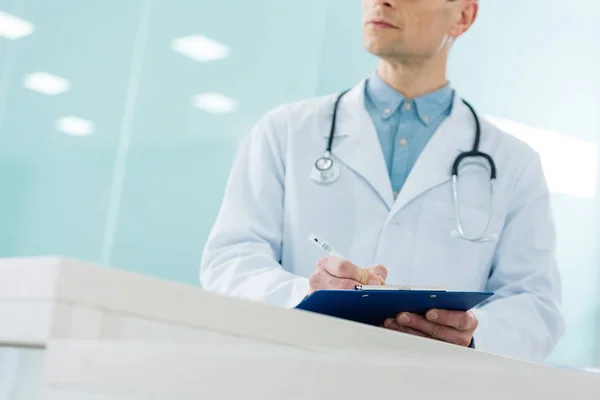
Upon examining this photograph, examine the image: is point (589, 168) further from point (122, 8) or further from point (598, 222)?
point (122, 8)

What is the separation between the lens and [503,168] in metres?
1.79

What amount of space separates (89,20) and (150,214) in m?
0.63

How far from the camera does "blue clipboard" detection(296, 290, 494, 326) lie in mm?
858

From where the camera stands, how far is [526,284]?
1.62m

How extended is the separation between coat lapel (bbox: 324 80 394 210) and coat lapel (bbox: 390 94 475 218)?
0.15ft

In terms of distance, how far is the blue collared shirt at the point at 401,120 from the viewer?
1.79m

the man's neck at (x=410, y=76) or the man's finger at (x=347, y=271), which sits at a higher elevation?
the man's neck at (x=410, y=76)

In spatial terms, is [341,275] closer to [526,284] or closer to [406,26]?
[526,284]

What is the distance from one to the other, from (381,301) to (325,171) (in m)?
0.84

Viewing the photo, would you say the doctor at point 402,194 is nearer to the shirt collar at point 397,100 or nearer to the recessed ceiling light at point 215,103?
the shirt collar at point 397,100

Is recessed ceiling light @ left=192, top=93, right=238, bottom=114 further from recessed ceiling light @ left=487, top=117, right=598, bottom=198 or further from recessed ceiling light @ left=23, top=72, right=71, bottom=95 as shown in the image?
recessed ceiling light @ left=487, top=117, right=598, bottom=198

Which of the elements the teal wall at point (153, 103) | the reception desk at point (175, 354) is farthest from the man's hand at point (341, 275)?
the teal wall at point (153, 103)

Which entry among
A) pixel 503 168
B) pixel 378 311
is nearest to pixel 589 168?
pixel 503 168

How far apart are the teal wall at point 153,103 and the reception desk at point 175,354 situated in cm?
189
